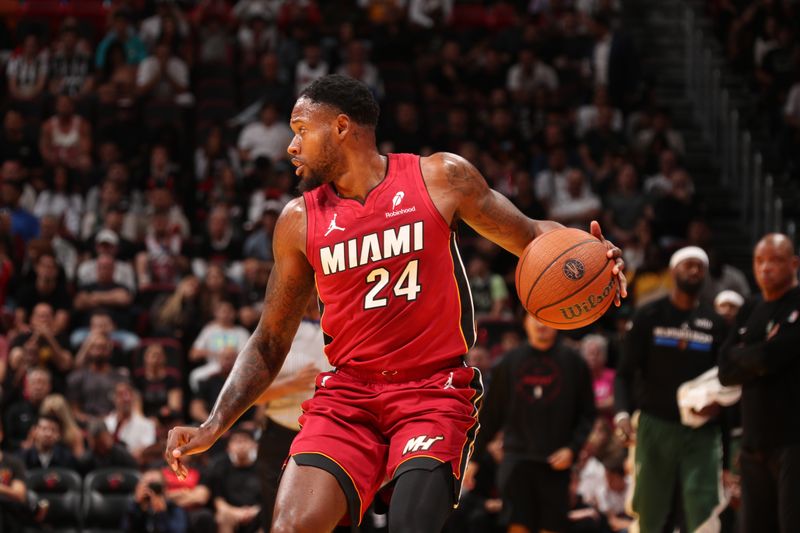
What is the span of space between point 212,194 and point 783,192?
22.3 feet

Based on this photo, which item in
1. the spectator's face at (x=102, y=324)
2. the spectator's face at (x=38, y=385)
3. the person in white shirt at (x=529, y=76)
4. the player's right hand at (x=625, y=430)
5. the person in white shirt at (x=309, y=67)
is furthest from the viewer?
the person in white shirt at (x=529, y=76)

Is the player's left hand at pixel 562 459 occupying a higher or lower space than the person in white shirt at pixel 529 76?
lower

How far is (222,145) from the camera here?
15125 millimetres

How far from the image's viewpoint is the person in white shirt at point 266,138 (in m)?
15.4

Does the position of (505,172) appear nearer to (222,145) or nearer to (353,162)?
(222,145)

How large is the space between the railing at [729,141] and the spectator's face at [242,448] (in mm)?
6116

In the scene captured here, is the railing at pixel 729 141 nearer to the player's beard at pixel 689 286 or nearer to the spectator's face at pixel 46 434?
the player's beard at pixel 689 286

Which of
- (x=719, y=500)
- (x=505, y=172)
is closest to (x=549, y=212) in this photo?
(x=505, y=172)

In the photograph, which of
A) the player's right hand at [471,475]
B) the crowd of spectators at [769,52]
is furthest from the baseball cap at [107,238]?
the crowd of spectators at [769,52]

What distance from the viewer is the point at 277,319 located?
5.00 meters

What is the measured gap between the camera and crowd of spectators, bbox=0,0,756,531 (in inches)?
451

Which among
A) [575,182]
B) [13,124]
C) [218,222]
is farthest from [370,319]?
[13,124]

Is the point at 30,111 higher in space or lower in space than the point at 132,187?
higher

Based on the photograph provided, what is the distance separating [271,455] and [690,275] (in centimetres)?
309
